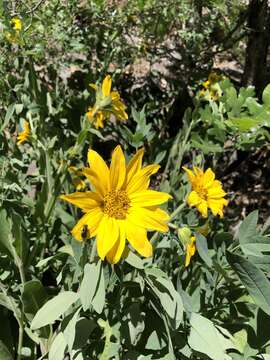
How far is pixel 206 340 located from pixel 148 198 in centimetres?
44

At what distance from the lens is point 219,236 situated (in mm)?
1421

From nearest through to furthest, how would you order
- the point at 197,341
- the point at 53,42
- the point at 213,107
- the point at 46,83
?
the point at 197,341 → the point at 213,107 → the point at 53,42 → the point at 46,83

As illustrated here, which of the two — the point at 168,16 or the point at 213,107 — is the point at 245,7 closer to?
the point at 168,16

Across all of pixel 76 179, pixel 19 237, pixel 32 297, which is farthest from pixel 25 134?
pixel 32 297

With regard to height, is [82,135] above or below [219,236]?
above

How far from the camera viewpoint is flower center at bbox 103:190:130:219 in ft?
4.16

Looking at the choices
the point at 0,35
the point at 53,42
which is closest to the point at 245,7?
the point at 53,42

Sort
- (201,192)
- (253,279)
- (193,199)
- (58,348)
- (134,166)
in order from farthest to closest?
1. (201,192)
2. (193,199)
3. (58,348)
4. (134,166)
5. (253,279)

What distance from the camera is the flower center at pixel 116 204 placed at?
1.27 m

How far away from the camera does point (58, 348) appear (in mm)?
1377

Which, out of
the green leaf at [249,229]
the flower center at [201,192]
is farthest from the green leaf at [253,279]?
the flower center at [201,192]

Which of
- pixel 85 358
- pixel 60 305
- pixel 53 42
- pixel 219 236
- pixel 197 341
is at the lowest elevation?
pixel 85 358

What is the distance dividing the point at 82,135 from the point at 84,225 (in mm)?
419

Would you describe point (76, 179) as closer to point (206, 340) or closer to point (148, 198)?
point (148, 198)
